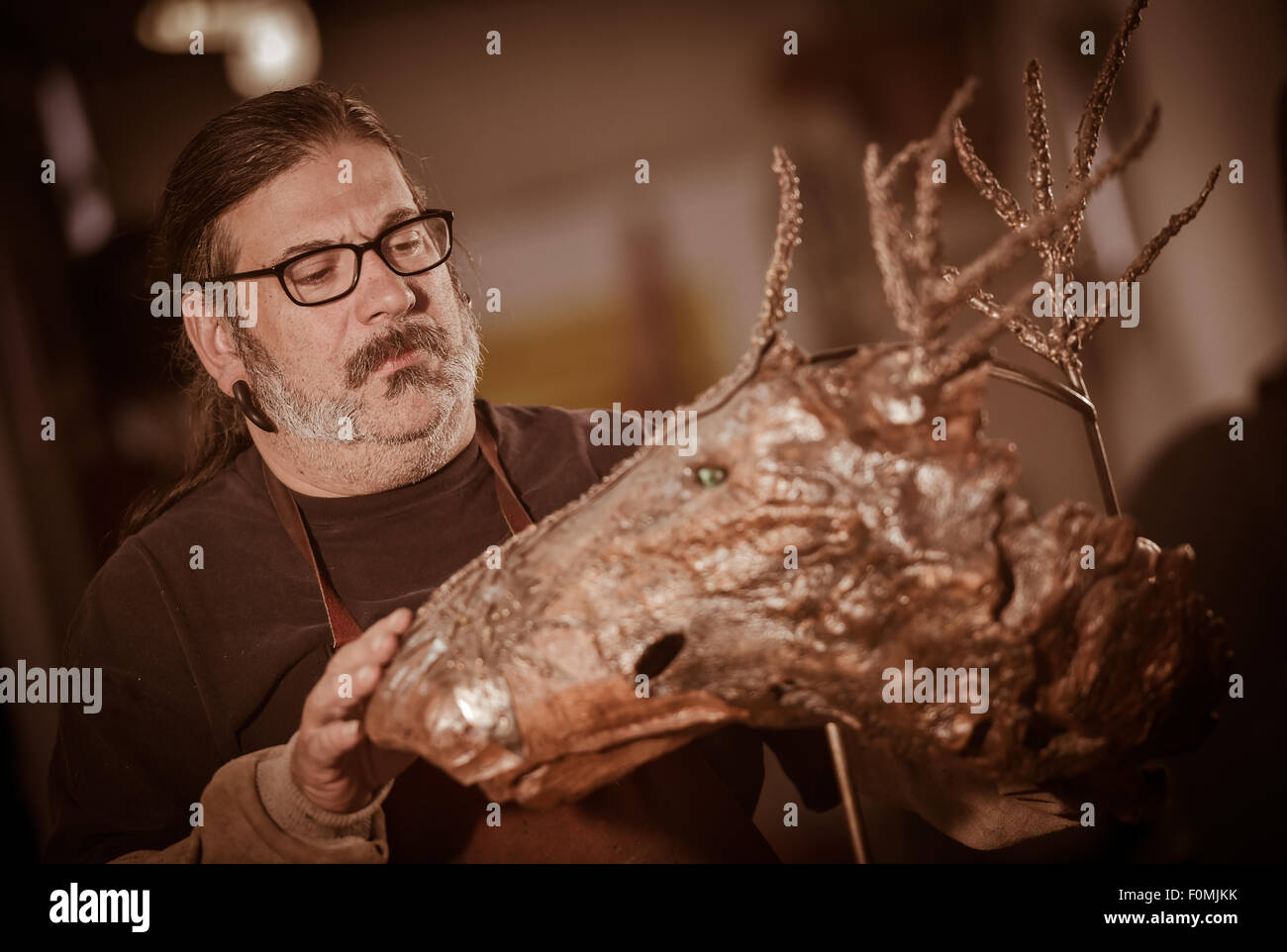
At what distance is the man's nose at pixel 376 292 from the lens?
1.38 metres

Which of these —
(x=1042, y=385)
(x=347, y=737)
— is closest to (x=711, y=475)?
(x=1042, y=385)

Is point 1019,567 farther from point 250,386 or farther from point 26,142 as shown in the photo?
point 26,142

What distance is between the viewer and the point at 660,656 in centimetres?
116

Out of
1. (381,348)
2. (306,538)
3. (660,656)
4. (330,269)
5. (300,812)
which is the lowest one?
(300,812)

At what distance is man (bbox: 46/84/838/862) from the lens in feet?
4.56

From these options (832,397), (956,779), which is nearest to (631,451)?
(832,397)

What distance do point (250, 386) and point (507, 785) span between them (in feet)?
2.61

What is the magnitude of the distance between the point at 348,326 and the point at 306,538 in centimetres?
36

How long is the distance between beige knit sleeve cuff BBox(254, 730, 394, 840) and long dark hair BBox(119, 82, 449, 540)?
595 millimetres

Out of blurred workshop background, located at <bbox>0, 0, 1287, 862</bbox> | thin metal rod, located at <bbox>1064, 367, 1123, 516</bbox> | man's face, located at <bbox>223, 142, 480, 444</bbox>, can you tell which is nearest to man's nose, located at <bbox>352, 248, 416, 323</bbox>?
man's face, located at <bbox>223, 142, 480, 444</bbox>

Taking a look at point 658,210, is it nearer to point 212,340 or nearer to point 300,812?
point 212,340

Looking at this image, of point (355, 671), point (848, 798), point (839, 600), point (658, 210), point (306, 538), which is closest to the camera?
point (839, 600)

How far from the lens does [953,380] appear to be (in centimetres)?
107

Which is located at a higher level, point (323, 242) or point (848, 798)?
point (323, 242)
